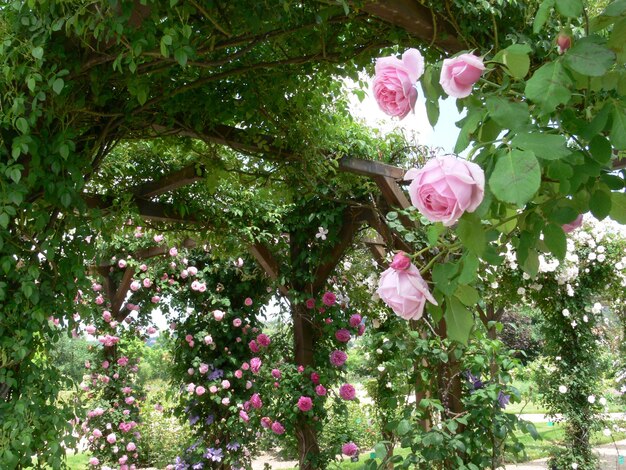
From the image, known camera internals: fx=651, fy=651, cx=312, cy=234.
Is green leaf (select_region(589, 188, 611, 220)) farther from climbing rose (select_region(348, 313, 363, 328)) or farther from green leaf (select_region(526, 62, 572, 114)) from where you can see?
climbing rose (select_region(348, 313, 363, 328))

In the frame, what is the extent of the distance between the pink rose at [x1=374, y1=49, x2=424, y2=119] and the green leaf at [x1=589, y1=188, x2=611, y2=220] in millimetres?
270

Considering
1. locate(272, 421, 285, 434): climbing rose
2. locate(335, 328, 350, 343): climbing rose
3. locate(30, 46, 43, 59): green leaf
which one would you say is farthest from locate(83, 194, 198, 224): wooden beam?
locate(30, 46, 43, 59): green leaf

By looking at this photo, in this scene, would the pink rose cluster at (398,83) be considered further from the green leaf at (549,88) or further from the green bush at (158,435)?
the green bush at (158,435)

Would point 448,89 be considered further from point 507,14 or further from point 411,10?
point 507,14

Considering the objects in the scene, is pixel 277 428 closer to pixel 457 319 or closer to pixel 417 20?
pixel 417 20

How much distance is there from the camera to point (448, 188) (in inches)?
26.5

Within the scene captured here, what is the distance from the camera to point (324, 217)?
4.51 metres

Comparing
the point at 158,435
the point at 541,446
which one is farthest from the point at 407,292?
the point at 541,446

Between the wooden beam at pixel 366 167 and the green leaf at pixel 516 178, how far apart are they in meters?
3.14

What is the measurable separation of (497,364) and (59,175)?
1.88 meters

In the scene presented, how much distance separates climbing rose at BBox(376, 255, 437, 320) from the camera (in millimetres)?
823

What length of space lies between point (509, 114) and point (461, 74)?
0.09m

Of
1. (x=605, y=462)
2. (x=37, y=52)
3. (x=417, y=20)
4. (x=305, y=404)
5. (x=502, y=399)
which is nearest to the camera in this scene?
(x=37, y=52)

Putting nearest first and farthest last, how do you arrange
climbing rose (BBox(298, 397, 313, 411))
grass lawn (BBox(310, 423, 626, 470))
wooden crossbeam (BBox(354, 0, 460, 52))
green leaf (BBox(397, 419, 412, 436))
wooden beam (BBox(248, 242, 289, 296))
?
wooden crossbeam (BBox(354, 0, 460, 52)), green leaf (BBox(397, 419, 412, 436)), climbing rose (BBox(298, 397, 313, 411)), wooden beam (BBox(248, 242, 289, 296)), grass lawn (BBox(310, 423, 626, 470))
